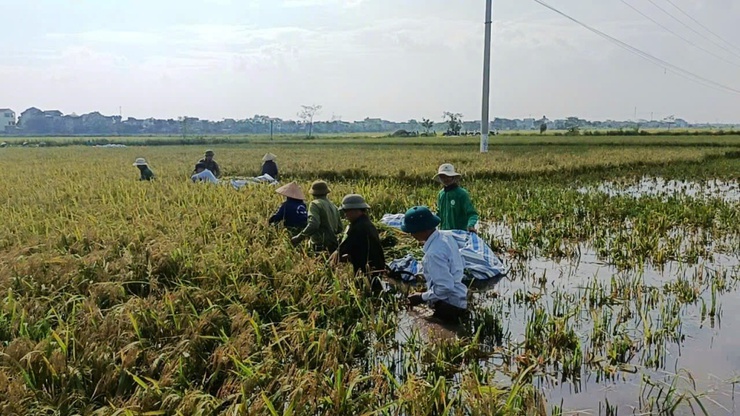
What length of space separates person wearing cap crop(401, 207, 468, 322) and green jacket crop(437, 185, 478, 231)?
1.71m

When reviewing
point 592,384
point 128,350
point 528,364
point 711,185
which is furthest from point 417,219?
point 711,185

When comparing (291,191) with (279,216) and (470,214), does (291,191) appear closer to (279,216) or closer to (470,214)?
(279,216)

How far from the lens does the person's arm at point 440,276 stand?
4.14 m

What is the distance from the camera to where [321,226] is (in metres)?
5.51

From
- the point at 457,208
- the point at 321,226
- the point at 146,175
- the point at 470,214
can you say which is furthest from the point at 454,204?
the point at 146,175

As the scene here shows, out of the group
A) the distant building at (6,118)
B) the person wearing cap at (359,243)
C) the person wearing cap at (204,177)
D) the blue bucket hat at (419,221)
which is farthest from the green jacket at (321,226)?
the distant building at (6,118)

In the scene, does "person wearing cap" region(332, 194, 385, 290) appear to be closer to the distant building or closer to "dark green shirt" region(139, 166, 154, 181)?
"dark green shirt" region(139, 166, 154, 181)

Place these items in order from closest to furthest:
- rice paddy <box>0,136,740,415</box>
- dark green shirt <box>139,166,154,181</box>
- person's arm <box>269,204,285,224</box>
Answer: rice paddy <box>0,136,740,415</box> < person's arm <box>269,204,285,224</box> < dark green shirt <box>139,166,154,181</box>

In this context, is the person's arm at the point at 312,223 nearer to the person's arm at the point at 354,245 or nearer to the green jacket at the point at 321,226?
the green jacket at the point at 321,226

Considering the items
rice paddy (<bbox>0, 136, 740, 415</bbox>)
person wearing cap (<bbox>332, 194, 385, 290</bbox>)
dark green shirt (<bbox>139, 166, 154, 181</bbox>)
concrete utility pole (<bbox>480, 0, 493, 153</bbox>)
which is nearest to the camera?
rice paddy (<bbox>0, 136, 740, 415</bbox>)

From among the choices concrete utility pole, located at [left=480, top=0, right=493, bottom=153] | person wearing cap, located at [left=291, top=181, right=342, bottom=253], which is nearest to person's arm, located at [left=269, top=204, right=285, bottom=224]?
person wearing cap, located at [left=291, top=181, right=342, bottom=253]

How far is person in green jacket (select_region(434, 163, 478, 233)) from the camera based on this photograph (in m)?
5.90

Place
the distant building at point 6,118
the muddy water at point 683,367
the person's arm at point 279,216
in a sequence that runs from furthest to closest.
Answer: the distant building at point 6,118 → the person's arm at point 279,216 → the muddy water at point 683,367

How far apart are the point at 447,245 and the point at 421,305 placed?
2.07ft
